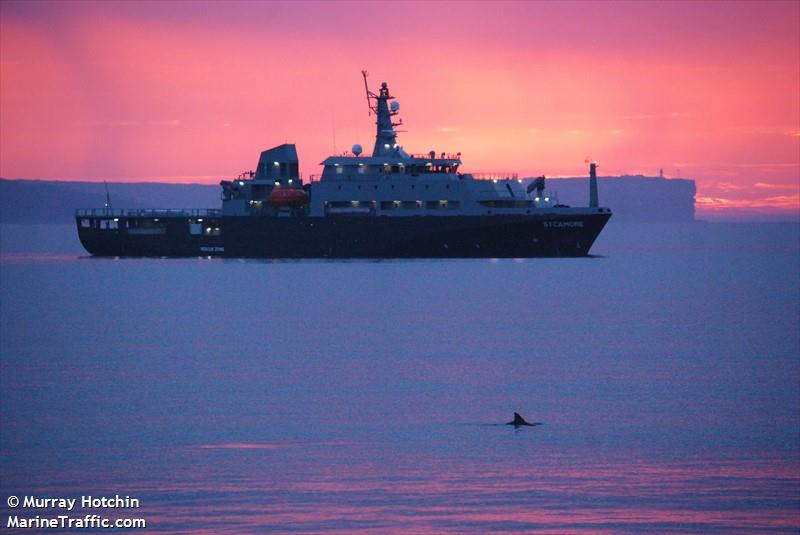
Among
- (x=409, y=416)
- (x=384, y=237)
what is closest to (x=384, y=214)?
(x=384, y=237)

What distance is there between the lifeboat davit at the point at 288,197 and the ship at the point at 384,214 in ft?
0.21

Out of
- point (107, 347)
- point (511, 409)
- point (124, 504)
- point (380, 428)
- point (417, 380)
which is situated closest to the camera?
point (124, 504)

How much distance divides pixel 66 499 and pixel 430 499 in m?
6.30

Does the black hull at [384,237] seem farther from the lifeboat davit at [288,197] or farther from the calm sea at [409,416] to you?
the calm sea at [409,416]

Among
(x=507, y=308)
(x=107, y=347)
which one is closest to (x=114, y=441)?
(x=107, y=347)

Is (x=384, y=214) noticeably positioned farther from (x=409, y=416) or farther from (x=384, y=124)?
(x=409, y=416)

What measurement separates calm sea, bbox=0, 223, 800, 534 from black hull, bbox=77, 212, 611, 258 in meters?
17.9

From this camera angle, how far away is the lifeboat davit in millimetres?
85125

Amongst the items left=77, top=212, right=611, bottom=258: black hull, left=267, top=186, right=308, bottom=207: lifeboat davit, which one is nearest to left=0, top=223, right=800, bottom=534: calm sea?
left=77, top=212, right=611, bottom=258: black hull

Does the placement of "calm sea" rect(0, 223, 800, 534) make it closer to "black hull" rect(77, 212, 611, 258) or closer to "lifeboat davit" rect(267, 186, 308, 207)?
"black hull" rect(77, 212, 611, 258)

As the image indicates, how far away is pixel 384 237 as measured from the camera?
8375cm

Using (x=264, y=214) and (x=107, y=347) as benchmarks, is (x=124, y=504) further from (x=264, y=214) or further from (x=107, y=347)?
(x=264, y=214)

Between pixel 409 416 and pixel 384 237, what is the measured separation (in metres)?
52.8

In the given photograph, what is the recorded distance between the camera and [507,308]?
203 ft
